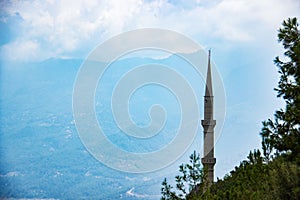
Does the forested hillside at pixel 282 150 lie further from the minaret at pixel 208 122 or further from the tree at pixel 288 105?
the minaret at pixel 208 122

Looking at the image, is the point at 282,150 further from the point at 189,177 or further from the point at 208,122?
the point at 208,122

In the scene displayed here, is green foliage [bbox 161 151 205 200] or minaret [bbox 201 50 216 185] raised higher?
minaret [bbox 201 50 216 185]

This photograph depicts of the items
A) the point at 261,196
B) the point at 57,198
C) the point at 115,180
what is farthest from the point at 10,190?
the point at 261,196

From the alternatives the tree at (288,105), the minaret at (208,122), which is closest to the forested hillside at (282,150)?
the tree at (288,105)

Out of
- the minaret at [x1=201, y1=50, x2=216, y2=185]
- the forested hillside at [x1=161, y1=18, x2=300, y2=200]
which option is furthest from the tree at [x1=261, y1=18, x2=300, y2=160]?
the minaret at [x1=201, y1=50, x2=216, y2=185]

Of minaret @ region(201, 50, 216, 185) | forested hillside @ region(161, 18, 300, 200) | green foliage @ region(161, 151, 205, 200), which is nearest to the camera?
forested hillside @ region(161, 18, 300, 200)

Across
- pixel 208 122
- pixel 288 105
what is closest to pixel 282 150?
pixel 288 105

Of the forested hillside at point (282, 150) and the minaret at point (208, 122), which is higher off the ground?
the minaret at point (208, 122)

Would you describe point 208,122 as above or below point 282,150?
above

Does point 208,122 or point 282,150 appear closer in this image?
point 282,150

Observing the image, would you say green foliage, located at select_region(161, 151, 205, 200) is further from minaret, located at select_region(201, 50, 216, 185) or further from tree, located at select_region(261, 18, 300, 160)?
minaret, located at select_region(201, 50, 216, 185)

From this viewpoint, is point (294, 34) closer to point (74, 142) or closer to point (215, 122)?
point (215, 122)
